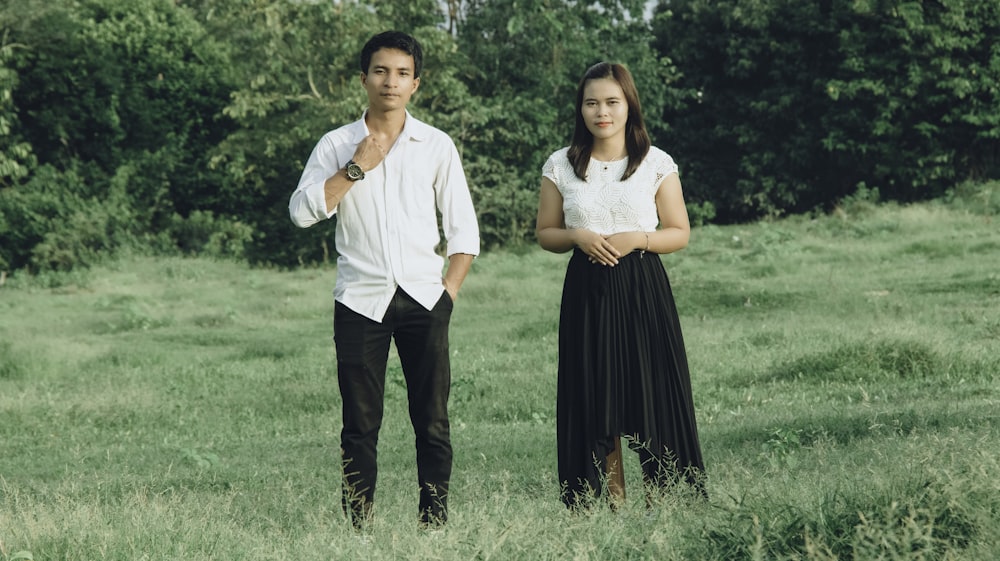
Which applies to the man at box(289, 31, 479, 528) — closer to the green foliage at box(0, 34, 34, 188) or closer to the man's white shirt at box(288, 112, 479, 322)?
the man's white shirt at box(288, 112, 479, 322)

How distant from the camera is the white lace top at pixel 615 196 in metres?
4.91

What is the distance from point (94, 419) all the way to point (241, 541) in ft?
20.9

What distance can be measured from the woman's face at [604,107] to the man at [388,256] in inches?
27.2

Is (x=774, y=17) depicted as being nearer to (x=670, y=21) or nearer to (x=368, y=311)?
(x=670, y=21)

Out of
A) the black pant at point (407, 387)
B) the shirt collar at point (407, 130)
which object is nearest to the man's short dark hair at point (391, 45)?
the shirt collar at point (407, 130)

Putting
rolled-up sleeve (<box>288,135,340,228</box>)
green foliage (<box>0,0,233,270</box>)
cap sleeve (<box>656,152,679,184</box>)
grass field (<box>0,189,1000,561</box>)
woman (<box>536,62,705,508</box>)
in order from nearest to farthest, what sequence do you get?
grass field (<box>0,189,1000,561</box>) → rolled-up sleeve (<box>288,135,340,228</box>) → woman (<box>536,62,705,508</box>) → cap sleeve (<box>656,152,679,184</box>) → green foliage (<box>0,0,233,270</box>)

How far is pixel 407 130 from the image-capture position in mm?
4504

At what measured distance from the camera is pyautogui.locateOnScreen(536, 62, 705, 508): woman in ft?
15.8

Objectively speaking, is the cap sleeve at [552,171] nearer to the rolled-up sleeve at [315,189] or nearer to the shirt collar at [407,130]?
the shirt collar at [407,130]

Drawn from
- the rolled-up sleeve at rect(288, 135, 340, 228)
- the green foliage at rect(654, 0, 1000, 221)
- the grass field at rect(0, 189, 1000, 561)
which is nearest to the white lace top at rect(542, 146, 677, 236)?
the rolled-up sleeve at rect(288, 135, 340, 228)

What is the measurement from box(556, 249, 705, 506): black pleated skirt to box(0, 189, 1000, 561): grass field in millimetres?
296

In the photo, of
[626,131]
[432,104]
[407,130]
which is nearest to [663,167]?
[626,131]

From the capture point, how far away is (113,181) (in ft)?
89.1

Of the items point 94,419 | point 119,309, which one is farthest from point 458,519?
point 119,309
